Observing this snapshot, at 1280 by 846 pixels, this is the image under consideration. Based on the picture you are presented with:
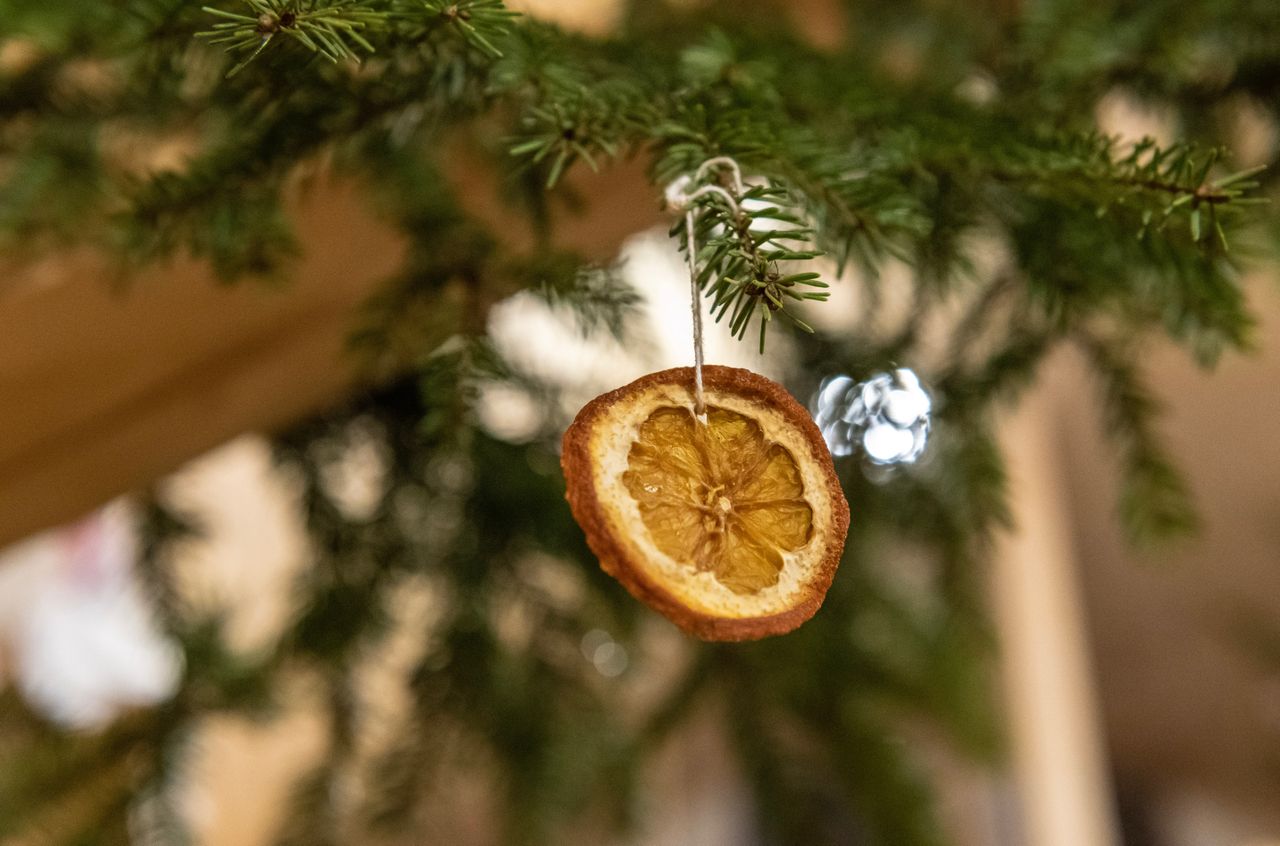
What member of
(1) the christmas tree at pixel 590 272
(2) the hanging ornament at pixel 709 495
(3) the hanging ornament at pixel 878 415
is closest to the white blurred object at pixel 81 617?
(1) the christmas tree at pixel 590 272

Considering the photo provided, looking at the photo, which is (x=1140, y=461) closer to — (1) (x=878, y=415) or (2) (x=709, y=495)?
(1) (x=878, y=415)

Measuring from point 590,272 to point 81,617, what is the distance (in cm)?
123

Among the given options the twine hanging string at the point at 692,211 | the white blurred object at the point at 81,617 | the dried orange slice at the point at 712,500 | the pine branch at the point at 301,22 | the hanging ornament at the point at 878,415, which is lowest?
the white blurred object at the point at 81,617

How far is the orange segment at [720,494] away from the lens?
0.78ft

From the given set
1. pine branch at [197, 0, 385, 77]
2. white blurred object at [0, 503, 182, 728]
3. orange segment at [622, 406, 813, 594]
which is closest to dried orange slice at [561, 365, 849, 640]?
orange segment at [622, 406, 813, 594]

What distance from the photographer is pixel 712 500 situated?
0.80 feet

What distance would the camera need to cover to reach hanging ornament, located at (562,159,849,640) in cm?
23

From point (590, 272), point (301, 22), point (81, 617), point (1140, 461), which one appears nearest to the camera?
point (301, 22)

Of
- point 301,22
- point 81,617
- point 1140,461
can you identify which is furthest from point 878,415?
point 81,617

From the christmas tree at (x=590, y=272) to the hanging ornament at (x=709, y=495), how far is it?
0.11ft

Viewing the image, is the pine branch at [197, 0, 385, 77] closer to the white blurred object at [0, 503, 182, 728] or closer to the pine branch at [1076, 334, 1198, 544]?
the pine branch at [1076, 334, 1198, 544]

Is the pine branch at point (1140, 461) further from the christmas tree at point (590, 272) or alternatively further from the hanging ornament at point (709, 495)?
the hanging ornament at point (709, 495)

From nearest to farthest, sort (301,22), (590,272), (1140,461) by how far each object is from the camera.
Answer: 1. (301,22)
2. (590,272)
3. (1140,461)

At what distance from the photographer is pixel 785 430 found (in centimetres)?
25
